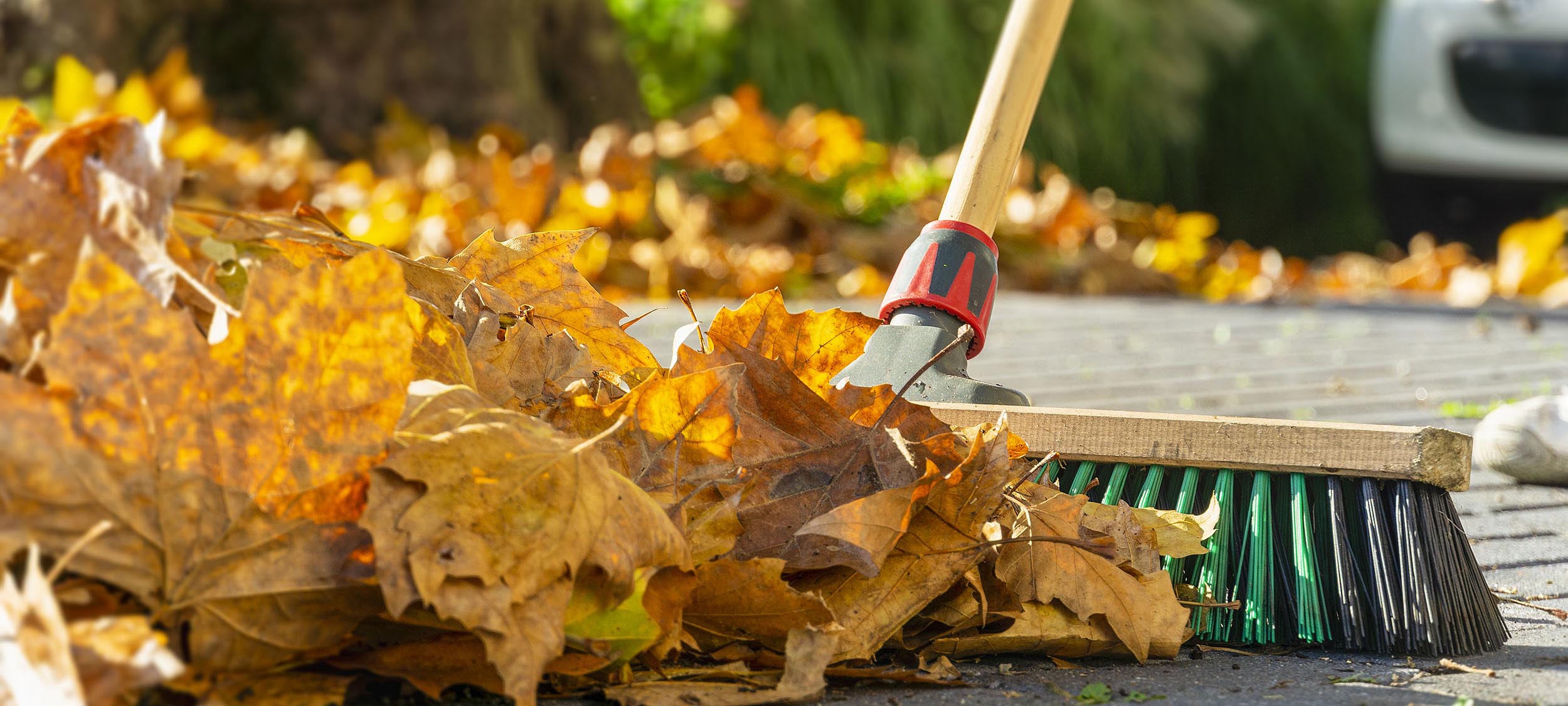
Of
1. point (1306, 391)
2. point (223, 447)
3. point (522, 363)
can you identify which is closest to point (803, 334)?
point (522, 363)

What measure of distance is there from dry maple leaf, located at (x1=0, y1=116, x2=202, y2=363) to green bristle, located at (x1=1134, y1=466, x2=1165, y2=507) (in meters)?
0.91

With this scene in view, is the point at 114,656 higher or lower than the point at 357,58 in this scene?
lower

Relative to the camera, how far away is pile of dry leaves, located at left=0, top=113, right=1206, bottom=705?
2.51 ft

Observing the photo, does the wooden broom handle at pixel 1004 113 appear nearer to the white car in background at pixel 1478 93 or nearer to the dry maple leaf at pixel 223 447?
the dry maple leaf at pixel 223 447

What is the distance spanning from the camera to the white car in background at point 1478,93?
18.7 ft

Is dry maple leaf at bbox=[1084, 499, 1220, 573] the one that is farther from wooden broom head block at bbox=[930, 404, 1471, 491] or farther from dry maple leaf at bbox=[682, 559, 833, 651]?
dry maple leaf at bbox=[682, 559, 833, 651]

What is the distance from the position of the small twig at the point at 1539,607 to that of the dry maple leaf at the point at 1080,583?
0.37 m

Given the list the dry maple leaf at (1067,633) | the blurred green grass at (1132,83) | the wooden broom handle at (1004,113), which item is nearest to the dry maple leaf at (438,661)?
the dry maple leaf at (1067,633)

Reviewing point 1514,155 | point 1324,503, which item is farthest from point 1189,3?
point 1324,503

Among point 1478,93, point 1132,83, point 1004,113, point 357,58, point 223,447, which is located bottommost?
point 223,447

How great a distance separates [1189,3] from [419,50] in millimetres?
4989

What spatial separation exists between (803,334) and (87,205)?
613 millimetres

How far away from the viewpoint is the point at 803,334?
50.0 inches

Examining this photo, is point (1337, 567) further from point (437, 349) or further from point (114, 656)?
point (114, 656)
